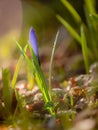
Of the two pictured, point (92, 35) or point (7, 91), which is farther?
point (92, 35)

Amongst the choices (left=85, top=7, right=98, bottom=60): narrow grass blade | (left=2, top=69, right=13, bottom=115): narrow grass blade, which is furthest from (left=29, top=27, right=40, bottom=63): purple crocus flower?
(left=85, top=7, right=98, bottom=60): narrow grass blade

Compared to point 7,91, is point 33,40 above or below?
above

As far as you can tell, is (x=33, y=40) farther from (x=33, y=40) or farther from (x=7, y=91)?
(x=7, y=91)

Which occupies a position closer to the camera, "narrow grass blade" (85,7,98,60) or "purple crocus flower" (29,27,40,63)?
"purple crocus flower" (29,27,40,63)

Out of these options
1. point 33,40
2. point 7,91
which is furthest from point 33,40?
point 7,91

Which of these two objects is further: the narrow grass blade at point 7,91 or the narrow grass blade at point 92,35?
the narrow grass blade at point 92,35

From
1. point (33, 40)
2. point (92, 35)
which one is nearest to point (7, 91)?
point (33, 40)

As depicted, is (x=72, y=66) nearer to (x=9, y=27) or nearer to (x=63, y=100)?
(x=63, y=100)

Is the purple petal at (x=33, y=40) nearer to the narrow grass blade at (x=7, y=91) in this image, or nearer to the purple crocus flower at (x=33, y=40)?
the purple crocus flower at (x=33, y=40)

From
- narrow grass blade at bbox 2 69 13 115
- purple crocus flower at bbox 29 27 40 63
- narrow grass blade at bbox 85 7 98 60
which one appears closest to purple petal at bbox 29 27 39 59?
purple crocus flower at bbox 29 27 40 63

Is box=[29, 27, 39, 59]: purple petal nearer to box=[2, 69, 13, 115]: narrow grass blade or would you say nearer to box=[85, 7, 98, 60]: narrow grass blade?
box=[2, 69, 13, 115]: narrow grass blade

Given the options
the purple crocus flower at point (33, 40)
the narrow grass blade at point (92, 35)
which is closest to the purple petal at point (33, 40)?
the purple crocus flower at point (33, 40)

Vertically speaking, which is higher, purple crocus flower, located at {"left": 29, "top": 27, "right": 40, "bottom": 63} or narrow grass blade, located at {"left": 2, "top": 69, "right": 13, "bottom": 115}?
purple crocus flower, located at {"left": 29, "top": 27, "right": 40, "bottom": 63}
